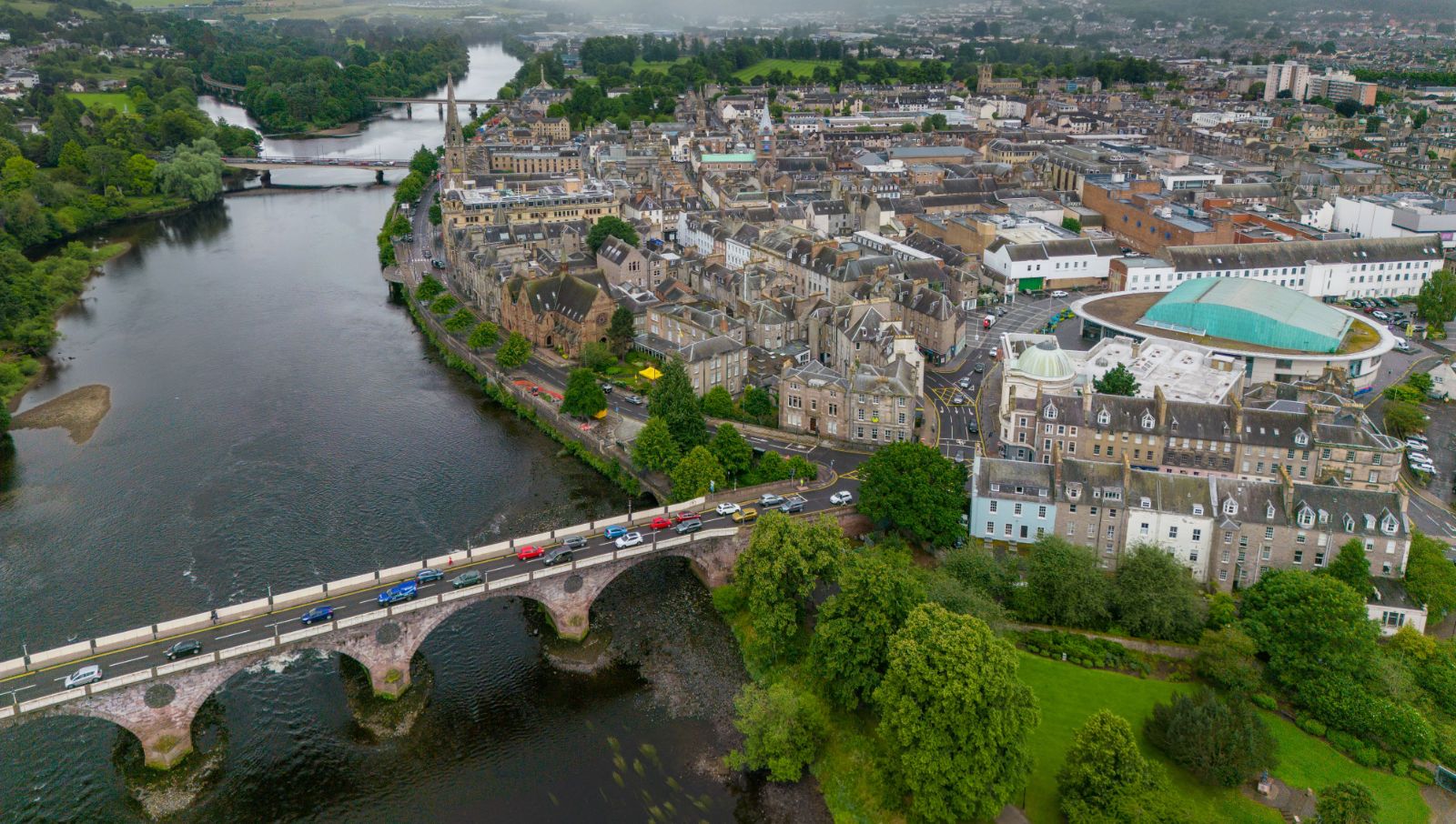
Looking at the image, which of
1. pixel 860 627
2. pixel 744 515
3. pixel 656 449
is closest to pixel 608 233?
pixel 656 449

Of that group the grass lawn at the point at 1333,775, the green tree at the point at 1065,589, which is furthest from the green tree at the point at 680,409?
the grass lawn at the point at 1333,775

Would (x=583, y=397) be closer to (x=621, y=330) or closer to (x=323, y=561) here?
(x=621, y=330)

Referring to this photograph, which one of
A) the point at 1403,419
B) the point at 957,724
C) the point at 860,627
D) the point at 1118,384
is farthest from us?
the point at 1403,419

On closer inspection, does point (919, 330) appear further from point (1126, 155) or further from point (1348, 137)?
point (1348, 137)

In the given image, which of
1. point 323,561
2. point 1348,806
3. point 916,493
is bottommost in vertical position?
point 323,561

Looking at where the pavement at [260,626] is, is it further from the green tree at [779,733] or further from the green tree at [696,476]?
the green tree at [779,733]

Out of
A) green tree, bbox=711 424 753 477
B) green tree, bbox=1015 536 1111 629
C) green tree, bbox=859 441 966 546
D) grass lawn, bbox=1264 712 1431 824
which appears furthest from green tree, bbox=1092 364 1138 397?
grass lawn, bbox=1264 712 1431 824

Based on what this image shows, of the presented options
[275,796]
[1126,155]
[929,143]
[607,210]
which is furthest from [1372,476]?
[929,143]

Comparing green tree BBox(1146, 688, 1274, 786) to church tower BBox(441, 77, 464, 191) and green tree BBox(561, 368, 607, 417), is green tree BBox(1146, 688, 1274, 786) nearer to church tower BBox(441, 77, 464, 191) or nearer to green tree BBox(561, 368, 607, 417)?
green tree BBox(561, 368, 607, 417)
